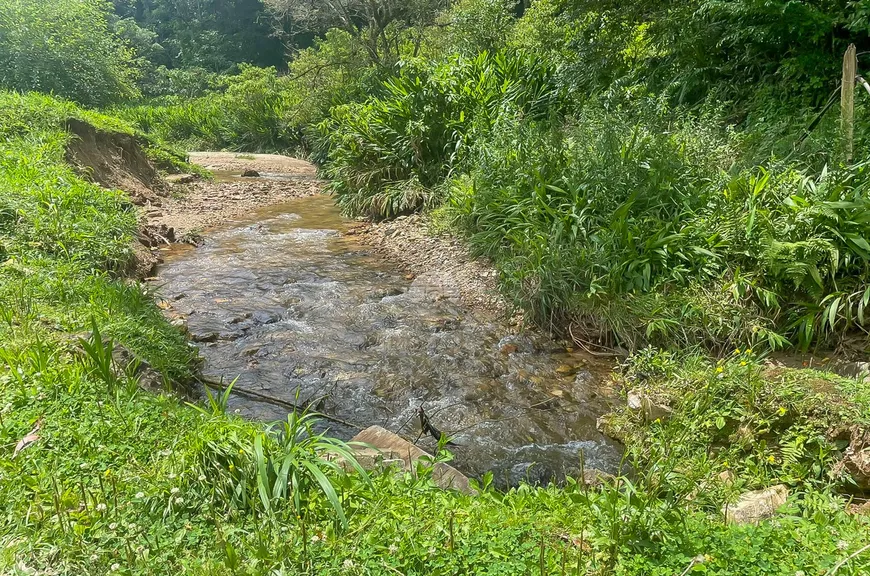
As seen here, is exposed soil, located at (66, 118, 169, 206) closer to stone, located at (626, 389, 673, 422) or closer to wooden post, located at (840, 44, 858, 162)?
stone, located at (626, 389, 673, 422)

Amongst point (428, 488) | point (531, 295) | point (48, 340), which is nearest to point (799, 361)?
point (531, 295)

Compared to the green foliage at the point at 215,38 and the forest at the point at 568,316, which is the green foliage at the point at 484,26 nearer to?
the forest at the point at 568,316

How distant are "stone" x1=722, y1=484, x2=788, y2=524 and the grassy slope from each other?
8 centimetres

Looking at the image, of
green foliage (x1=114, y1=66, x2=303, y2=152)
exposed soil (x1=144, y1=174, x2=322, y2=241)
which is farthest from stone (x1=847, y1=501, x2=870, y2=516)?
green foliage (x1=114, y1=66, x2=303, y2=152)

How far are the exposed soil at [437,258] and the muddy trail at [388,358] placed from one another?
0.11 meters

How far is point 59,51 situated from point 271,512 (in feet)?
53.9

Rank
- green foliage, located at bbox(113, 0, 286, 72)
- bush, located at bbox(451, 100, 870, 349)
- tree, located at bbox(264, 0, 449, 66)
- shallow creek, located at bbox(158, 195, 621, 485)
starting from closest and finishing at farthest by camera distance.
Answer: shallow creek, located at bbox(158, 195, 621, 485)
bush, located at bbox(451, 100, 870, 349)
tree, located at bbox(264, 0, 449, 66)
green foliage, located at bbox(113, 0, 286, 72)

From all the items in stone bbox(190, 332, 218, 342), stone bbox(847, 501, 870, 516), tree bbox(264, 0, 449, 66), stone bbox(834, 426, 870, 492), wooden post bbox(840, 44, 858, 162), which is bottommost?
stone bbox(190, 332, 218, 342)

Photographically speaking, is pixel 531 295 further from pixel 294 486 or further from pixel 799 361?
pixel 294 486

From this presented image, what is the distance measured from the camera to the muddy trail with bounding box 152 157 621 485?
11.6 ft

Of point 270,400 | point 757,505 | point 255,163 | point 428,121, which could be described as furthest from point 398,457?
point 255,163

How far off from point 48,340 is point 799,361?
15.6 ft

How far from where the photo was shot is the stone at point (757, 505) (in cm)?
234

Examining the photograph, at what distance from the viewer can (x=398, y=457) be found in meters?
2.76
